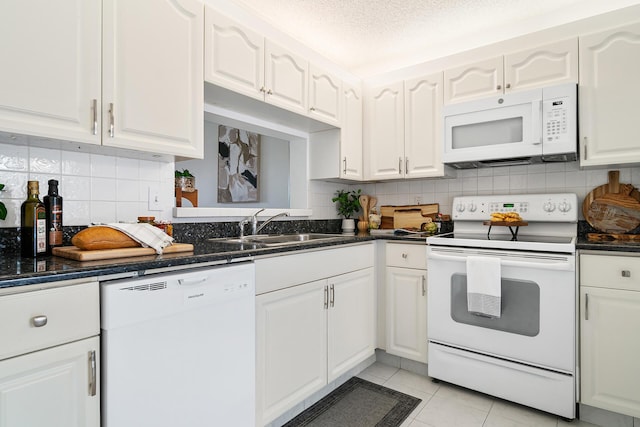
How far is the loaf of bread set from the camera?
4.09ft

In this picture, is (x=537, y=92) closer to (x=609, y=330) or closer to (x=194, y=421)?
(x=609, y=330)

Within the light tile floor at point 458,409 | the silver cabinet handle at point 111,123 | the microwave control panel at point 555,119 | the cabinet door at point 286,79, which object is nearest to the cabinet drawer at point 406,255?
the light tile floor at point 458,409

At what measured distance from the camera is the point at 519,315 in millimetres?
1913

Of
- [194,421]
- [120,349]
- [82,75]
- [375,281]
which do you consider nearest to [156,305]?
[120,349]

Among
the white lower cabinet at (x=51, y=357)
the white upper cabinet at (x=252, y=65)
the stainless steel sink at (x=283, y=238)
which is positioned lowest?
the white lower cabinet at (x=51, y=357)

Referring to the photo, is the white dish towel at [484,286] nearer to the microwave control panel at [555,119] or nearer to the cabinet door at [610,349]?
the cabinet door at [610,349]

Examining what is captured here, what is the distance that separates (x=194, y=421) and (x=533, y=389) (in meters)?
1.73

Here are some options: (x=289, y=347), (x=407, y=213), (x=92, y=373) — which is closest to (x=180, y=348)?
(x=92, y=373)

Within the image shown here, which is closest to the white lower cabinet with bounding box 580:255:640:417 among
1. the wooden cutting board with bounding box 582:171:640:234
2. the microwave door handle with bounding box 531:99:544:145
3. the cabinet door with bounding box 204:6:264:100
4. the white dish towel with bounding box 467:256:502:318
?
the white dish towel with bounding box 467:256:502:318

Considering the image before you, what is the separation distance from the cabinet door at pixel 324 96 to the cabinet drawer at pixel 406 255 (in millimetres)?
1011

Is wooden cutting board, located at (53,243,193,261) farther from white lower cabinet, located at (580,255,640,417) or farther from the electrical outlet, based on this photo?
white lower cabinet, located at (580,255,640,417)

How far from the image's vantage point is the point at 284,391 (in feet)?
5.58

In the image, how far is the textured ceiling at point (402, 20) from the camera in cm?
227

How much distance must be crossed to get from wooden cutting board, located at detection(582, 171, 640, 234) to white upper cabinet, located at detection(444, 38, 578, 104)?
70 cm
